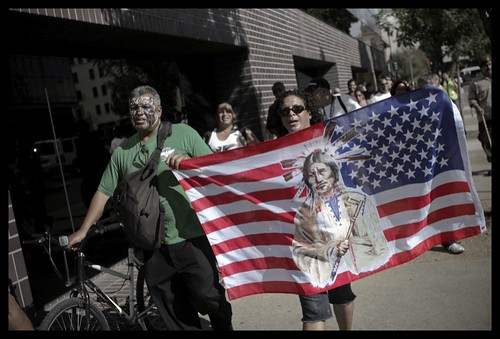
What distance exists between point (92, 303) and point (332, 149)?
6.79ft

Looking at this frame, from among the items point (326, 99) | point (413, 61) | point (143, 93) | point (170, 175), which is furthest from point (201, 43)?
point (413, 61)

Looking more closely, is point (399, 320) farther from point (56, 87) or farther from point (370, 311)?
point (56, 87)

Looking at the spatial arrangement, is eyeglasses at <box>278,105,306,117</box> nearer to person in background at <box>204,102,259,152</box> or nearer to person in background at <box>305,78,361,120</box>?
person in background at <box>305,78,361,120</box>

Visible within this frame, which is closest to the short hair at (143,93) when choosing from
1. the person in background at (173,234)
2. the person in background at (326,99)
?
the person in background at (173,234)

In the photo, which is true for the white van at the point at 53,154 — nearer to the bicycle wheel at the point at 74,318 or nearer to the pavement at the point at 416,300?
the pavement at the point at 416,300

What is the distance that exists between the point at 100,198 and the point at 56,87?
14.2 meters

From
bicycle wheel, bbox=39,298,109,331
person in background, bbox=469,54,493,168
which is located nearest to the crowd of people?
bicycle wheel, bbox=39,298,109,331

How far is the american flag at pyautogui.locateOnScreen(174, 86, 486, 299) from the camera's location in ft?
12.7

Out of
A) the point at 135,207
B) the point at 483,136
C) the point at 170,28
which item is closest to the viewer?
the point at 135,207

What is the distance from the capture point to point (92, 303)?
14.3ft

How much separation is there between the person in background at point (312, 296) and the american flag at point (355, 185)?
0.13 metres

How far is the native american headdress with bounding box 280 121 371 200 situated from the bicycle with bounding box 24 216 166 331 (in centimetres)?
149

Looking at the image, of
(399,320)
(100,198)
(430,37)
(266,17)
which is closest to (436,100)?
(399,320)

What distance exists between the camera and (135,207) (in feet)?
12.5
